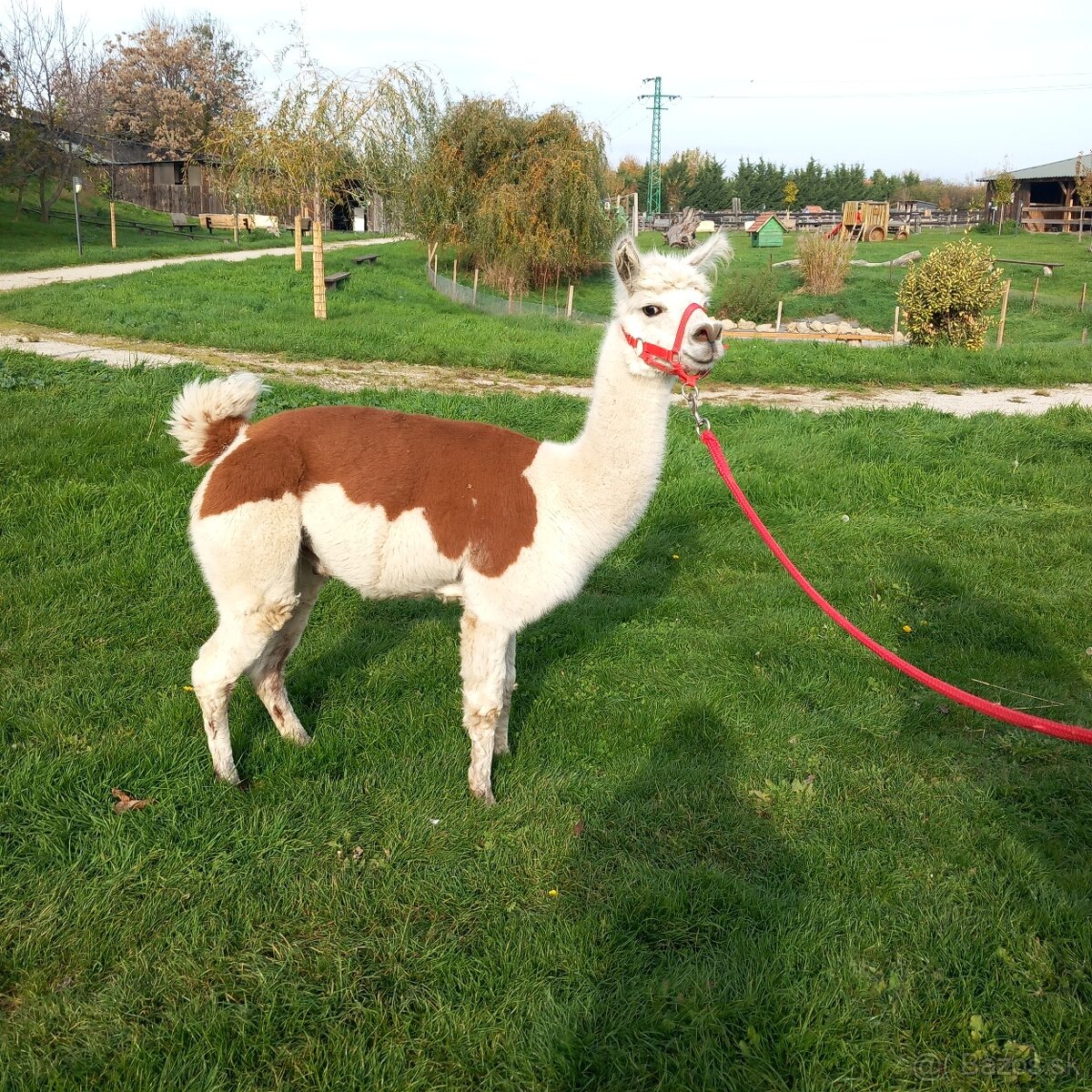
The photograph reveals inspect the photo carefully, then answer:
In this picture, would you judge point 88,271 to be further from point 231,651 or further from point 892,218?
point 892,218

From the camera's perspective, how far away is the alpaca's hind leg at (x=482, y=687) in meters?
3.95

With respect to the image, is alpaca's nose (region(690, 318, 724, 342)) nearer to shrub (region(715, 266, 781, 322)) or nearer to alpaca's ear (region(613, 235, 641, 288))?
alpaca's ear (region(613, 235, 641, 288))

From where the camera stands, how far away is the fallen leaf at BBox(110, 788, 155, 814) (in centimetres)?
381

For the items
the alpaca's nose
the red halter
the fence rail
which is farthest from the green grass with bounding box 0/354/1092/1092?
the fence rail

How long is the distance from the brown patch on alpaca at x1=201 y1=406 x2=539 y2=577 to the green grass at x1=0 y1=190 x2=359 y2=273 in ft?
91.3

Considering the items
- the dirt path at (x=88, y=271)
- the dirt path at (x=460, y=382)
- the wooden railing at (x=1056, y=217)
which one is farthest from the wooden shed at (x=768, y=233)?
the dirt path at (x=460, y=382)

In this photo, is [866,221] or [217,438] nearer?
[217,438]

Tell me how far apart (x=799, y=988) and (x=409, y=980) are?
4.37 ft

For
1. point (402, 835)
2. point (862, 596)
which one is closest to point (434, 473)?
point (402, 835)

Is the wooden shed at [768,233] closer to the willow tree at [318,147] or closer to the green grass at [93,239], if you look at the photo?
the green grass at [93,239]

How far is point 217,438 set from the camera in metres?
4.10

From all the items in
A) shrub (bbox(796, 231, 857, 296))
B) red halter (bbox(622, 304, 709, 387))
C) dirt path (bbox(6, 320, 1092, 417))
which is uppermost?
shrub (bbox(796, 231, 857, 296))

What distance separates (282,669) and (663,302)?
260cm

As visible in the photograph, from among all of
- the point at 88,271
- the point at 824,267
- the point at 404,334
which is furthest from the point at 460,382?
the point at 824,267
